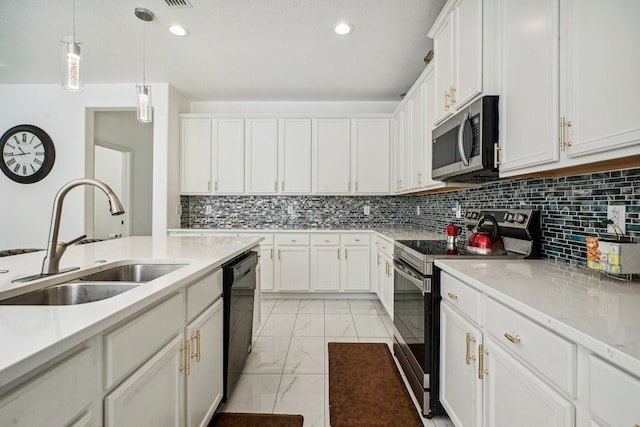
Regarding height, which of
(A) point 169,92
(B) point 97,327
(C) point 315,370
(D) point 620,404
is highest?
(A) point 169,92

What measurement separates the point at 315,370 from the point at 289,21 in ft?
8.85

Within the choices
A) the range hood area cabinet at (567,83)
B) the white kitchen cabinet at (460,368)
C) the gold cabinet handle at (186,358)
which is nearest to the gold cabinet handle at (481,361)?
the white kitchen cabinet at (460,368)

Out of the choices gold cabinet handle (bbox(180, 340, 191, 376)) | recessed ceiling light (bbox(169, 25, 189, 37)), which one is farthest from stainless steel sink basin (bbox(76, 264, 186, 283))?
recessed ceiling light (bbox(169, 25, 189, 37))

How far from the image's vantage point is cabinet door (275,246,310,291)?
3.80 m

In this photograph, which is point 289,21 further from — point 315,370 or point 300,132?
point 315,370

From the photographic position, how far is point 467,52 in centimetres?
179

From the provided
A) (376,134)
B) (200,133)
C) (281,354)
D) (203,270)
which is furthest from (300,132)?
Result: (203,270)

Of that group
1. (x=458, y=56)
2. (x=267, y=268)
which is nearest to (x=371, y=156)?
(x=267, y=268)

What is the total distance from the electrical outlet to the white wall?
397 cm

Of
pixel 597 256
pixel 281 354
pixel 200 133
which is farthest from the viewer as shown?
pixel 200 133

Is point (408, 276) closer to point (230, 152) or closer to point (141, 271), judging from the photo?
point (141, 271)

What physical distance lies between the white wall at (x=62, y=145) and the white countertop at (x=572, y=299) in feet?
11.9

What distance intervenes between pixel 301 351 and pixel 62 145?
12.6 feet

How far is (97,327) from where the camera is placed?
0.71m
